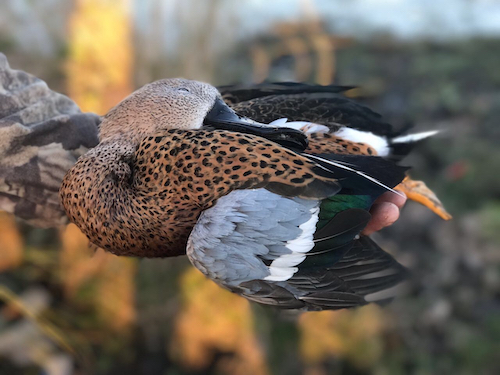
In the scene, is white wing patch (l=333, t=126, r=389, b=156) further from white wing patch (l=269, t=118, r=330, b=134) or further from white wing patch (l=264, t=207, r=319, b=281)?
white wing patch (l=264, t=207, r=319, b=281)

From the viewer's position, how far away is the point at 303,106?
50.5 inches

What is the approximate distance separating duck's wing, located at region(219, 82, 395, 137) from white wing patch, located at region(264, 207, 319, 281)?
30 cm

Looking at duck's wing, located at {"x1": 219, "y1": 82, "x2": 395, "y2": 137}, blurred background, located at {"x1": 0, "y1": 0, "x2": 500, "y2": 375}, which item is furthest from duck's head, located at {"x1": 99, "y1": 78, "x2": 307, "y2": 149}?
blurred background, located at {"x1": 0, "y1": 0, "x2": 500, "y2": 375}

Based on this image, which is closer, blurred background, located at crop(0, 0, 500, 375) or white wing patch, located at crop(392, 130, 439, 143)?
white wing patch, located at crop(392, 130, 439, 143)

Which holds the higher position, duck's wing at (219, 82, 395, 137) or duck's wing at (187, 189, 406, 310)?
duck's wing at (219, 82, 395, 137)

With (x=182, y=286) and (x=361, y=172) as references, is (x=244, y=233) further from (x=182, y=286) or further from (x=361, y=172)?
(x=182, y=286)

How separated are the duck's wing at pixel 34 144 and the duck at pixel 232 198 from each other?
0.21 m

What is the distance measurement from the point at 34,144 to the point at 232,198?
609 millimetres

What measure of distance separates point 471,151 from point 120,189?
4.01m

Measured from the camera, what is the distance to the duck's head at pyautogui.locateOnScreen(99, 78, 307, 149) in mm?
1082

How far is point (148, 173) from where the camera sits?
3.41ft

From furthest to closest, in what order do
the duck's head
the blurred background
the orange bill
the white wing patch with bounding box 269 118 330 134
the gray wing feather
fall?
1. the blurred background
2. the orange bill
3. the white wing patch with bounding box 269 118 330 134
4. the duck's head
5. the gray wing feather

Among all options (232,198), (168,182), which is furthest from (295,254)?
(168,182)

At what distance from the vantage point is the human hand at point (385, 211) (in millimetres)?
1224
